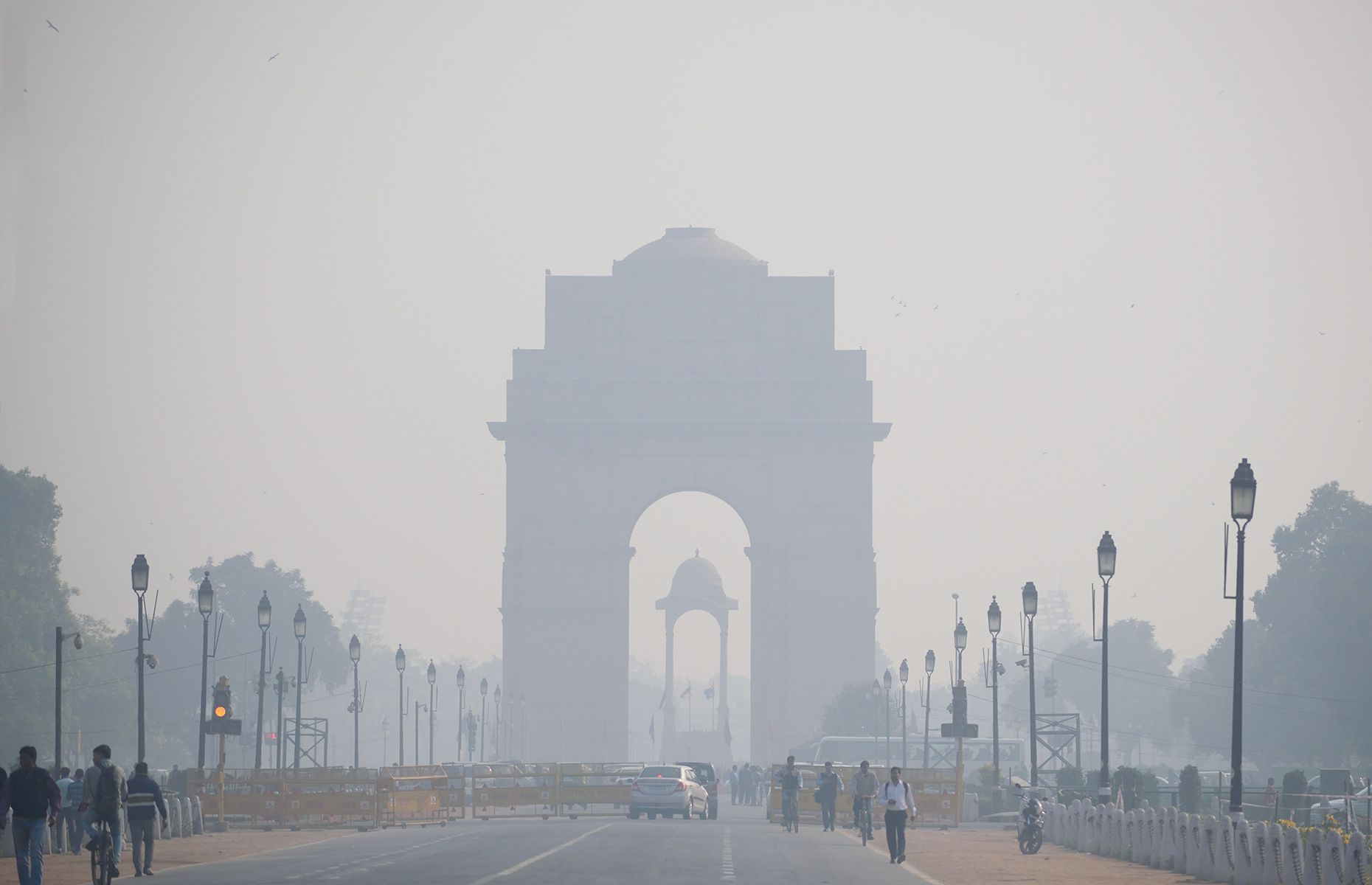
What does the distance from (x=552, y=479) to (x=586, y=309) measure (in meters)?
8.27

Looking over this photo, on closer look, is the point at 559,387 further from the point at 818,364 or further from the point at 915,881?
the point at 915,881

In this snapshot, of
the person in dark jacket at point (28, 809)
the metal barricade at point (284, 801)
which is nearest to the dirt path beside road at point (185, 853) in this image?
the metal barricade at point (284, 801)

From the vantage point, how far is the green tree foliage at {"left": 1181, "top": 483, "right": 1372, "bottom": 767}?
2687 inches

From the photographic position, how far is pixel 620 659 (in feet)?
286

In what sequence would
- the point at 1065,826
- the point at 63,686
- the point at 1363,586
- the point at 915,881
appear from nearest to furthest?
the point at 915,881 < the point at 1065,826 < the point at 1363,586 < the point at 63,686

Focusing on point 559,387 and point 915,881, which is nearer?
point 915,881

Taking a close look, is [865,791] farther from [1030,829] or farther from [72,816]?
[72,816]

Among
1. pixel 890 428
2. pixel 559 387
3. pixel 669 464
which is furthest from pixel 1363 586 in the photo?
pixel 559 387

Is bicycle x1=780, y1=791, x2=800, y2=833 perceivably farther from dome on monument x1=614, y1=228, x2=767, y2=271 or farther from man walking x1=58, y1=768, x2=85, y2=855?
dome on monument x1=614, y1=228, x2=767, y2=271

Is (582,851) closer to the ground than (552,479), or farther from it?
closer to the ground

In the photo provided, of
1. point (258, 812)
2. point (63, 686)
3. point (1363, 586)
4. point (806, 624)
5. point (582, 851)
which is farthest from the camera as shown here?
point (806, 624)

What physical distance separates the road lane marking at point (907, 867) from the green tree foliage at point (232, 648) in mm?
71952

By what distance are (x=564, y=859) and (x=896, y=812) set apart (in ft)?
17.6

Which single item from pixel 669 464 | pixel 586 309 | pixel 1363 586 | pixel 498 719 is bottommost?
pixel 498 719
